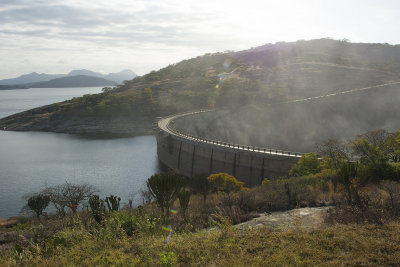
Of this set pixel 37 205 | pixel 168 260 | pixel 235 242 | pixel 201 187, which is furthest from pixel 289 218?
pixel 37 205

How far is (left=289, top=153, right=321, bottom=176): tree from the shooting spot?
33.9 metres

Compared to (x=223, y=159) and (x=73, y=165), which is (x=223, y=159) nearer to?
(x=223, y=159)

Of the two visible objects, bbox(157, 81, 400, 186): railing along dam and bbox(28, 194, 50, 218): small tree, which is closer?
bbox(28, 194, 50, 218): small tree

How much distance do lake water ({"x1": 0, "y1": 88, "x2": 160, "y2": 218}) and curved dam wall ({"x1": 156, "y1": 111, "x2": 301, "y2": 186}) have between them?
16.8 feet

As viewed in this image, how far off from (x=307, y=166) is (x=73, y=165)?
154 ft

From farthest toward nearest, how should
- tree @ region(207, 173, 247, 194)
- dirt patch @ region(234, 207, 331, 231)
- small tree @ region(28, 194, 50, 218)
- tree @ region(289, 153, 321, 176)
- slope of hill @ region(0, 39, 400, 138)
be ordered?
1. slope of hill @ region(0, 39, 400, 138)
2. tree @ region(207, 173, 247, 194)
3. small tree @ region(28, 194, 50, 218)
4. tree @ region(289, 153, 321, 176)
5. dirt patch @ region(234, 207, 331, 231)

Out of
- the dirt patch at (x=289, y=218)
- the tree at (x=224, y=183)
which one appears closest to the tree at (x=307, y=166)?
the tree at (x=224, y=183)

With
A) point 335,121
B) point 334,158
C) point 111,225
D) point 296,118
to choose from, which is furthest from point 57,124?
point 111,225

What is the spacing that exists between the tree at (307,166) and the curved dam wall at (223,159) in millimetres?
2995

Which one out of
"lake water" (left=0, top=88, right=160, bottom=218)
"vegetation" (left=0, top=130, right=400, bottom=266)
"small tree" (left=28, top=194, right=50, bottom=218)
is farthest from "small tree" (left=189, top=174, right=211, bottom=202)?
"vegetation" (left=0, top=130, right=400, bottom=266)

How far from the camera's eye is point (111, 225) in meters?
13.5

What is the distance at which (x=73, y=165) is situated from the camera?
63.5 metres

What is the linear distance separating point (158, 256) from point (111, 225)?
3.87 m

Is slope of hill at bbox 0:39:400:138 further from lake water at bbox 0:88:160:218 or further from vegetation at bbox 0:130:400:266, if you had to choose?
vegetation at bbox 0:130:400:266
